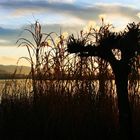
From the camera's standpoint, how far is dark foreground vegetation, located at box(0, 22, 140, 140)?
820 centimetres

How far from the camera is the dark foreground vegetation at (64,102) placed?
26.9 ft

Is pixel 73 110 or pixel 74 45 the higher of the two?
pixel 74 45

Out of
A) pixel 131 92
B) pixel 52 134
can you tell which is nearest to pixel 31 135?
pixel 52 134

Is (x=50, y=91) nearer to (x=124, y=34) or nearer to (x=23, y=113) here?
(x=23, y=113)

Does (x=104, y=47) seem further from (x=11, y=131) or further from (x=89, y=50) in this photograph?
(x=11, y=131)

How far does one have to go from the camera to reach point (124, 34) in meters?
6.84

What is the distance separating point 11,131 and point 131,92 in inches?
83.0

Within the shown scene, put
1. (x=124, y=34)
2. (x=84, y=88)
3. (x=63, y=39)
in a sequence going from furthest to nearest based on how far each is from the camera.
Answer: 1. (x=63, y=39)
2. (x=84, y=88)
3. (x=124, y=34)

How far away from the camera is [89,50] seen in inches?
273

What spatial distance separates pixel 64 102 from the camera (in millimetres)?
8547

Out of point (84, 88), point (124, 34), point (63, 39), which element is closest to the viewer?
point (124, 34)

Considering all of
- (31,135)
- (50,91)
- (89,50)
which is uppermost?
(89,50)

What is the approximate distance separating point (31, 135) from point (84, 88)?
4.06 feet

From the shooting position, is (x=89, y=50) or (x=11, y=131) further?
(x=11, y=131)
